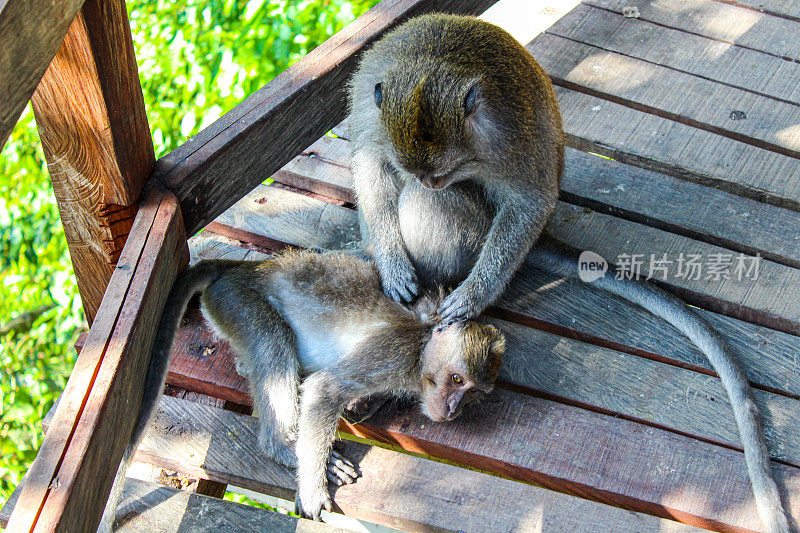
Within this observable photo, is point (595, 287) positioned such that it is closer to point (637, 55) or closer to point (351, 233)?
Answer: point (351, 233)

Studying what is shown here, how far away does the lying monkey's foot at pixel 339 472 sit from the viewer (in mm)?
2398

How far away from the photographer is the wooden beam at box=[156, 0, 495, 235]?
251 centimetres

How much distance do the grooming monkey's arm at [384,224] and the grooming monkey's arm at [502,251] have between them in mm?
179

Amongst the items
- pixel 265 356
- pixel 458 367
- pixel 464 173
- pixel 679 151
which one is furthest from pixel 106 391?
pixel 679 151

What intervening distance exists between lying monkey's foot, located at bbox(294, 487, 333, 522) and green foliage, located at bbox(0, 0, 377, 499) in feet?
7.79

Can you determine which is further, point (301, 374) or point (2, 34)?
point (301, 374)

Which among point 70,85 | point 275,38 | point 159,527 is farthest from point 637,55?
point 159,527

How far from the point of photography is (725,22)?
168 inches

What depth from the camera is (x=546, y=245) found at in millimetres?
3059

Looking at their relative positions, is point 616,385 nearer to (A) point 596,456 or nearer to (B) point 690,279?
(A) point 596,456

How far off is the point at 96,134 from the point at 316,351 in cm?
101

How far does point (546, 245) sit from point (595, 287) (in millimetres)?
246

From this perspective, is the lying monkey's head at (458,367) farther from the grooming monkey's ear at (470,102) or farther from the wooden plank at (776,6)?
the wooden plank at (776,6)

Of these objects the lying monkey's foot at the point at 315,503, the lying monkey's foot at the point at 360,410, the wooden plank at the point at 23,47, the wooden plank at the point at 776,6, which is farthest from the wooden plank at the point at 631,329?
the wooden plank at the point at 776,6
